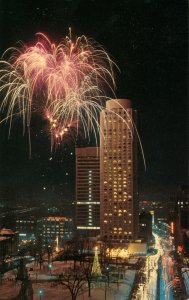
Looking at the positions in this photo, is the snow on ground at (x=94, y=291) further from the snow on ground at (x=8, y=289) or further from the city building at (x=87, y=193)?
the city building at (x=87, y=193)

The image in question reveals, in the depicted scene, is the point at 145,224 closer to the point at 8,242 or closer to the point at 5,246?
the point at 8,242

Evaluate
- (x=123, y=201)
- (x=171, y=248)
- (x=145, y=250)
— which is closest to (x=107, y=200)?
(x=123, y=201)

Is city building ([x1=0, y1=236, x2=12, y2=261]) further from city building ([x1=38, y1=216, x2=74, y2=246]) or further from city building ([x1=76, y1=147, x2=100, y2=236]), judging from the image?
city building ([x1=76, y1=147, x2=100, y2=236])

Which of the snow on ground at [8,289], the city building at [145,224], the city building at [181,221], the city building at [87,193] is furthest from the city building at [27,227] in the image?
the snow on ground at [8,289]

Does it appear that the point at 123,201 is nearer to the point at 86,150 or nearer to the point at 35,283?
the point at 86,150

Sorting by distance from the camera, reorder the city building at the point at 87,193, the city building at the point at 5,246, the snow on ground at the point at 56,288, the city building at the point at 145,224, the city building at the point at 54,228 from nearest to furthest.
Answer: the snow on ground at the point at 56,288 → the city building at the point at 5,246 → the city building at the point at 145,224 → the city building at the point at 87,193 → the city building at the point at 54,228

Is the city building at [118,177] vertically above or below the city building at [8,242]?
above

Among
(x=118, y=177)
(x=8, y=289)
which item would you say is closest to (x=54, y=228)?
(x=118, y=177)

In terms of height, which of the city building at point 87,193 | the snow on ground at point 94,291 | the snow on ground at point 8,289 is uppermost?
the city building at point 87,193
